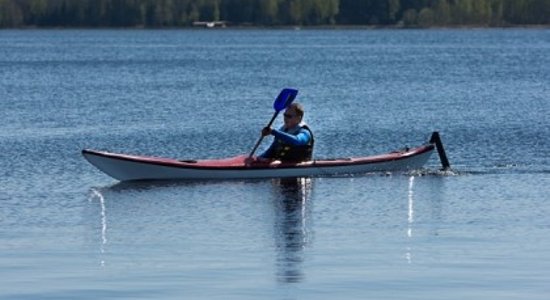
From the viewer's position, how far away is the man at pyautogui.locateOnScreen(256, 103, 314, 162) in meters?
30.9

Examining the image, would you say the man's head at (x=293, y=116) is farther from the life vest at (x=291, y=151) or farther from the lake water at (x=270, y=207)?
the lake water at (x=270, y=207)

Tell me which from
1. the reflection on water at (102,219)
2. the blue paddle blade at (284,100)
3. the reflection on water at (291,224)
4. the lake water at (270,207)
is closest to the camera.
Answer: the lake water at (270,207)

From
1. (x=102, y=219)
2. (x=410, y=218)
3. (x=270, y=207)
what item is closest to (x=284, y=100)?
(x=270, y=207)

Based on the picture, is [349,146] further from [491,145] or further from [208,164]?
[208,164]

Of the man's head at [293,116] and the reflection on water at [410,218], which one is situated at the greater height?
the man's head at [293,116]

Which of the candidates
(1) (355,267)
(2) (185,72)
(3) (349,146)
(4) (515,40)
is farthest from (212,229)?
(4) (515,40)

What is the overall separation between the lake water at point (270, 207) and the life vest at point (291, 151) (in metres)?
0.43

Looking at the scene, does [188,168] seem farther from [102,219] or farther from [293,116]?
[102,219]

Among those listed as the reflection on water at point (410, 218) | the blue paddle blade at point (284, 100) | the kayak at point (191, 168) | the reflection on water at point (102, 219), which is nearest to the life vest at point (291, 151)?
the kayak at point (191, 168)

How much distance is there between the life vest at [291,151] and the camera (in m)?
31.1

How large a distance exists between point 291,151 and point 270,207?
12.2ft

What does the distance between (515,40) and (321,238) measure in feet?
462

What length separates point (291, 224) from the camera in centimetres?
2548

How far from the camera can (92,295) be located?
62.0ft
